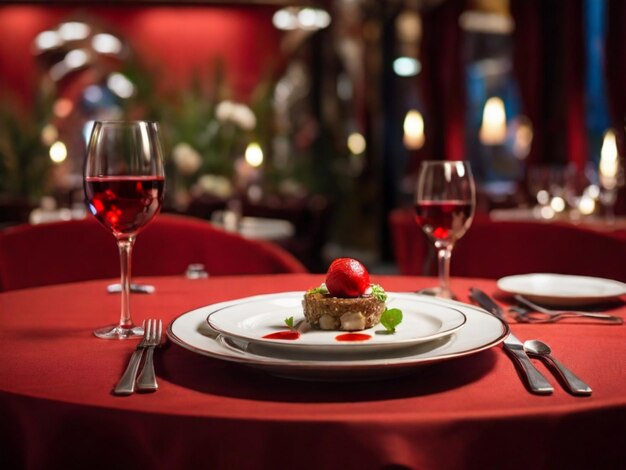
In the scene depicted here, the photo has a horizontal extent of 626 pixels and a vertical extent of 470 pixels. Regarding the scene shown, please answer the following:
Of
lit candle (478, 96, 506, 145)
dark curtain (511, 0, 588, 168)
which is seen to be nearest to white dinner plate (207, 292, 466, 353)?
dark curtain (511, 0, 588, 168)

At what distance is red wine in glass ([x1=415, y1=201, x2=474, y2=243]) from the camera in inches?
47.5

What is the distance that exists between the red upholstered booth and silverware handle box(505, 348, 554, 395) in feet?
3.47

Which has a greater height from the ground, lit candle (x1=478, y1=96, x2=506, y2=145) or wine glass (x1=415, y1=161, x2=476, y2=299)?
lit candle (x1=478, y1=96, x2=506, y2=145)

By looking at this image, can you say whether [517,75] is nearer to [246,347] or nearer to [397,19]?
[397,19]

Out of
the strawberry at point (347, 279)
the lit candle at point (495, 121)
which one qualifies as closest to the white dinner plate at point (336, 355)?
the strawberry at point (347, 279)

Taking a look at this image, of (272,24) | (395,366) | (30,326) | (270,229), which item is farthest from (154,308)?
(272,24)

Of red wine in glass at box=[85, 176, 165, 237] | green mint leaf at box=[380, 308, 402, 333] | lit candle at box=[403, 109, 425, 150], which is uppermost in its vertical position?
lit candle at box=[403, 109, 425, 150]

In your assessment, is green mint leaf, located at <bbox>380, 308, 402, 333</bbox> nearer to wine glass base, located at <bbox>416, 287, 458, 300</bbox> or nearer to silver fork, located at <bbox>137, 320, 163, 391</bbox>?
silver fork, located at <bbox>137, 320, 163, 391</bbox>

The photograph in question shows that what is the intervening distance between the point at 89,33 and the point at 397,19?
477 cm

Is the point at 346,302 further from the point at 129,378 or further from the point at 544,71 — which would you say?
the point at 544,71

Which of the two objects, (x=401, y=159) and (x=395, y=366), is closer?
(x=395, y=366)

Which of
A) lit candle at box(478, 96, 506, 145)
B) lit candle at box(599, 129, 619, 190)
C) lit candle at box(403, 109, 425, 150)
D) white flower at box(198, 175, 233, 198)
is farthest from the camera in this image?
lit candle at box(403, 109, 425, 150)

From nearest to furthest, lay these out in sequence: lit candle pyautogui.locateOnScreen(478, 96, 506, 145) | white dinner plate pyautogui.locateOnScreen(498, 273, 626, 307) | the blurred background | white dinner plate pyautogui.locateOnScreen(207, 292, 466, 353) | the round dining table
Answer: the round dining table
white dinner plate pyautogui.locateOnScreen(207, 292, 466, 353)
white dinner plate pyautogui.locateOnScreen(498, 273, 626, 307)
the blurred background
lit candle pyautogui.locateOnScreen(478, 96, 506, 145)

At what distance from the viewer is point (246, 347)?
0.80m
